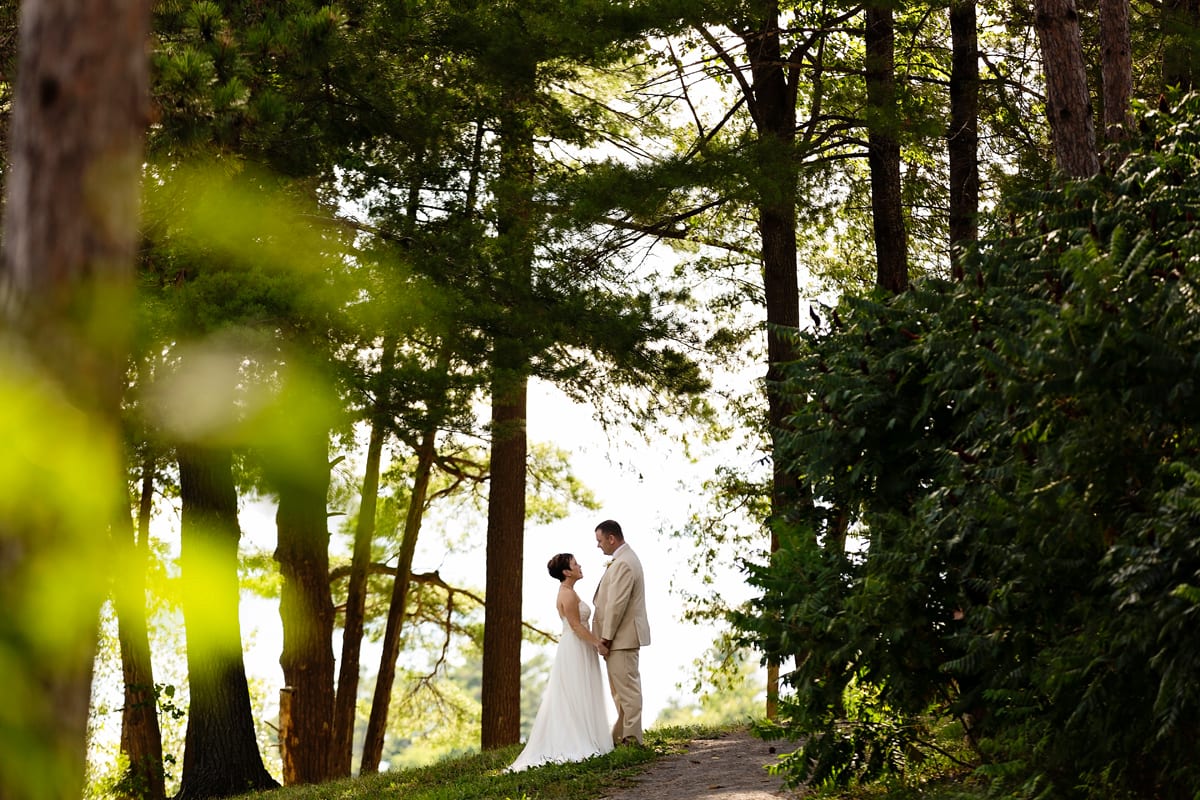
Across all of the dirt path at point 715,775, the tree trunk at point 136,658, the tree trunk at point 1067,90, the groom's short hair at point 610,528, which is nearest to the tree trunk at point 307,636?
the tree trunk at point 136,658

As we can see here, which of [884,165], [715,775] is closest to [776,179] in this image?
[884,165]

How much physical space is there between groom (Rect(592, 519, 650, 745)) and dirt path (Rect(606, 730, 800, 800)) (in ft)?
2.19

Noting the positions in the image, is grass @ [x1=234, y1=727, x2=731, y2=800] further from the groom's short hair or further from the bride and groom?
the groom's short hair

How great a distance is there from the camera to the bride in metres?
11.2

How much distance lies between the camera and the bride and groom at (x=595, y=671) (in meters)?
11.2

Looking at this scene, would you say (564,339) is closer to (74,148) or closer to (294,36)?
(294,36)

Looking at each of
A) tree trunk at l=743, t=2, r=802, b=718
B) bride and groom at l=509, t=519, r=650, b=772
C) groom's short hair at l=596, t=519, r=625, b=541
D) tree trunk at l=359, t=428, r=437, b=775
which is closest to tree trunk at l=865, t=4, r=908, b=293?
tree trunk at l=743, t=2, r=802, b=718

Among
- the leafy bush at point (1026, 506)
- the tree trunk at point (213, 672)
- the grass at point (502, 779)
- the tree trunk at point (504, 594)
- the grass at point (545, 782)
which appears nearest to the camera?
the leafy bush at point (1026, 506)

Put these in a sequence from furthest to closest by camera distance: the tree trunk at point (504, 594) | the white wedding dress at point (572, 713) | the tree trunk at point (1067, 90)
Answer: the tree trunk at point (504, 594), the white wedding dress at point (572, 713), the tree trunk at point (1067, 90)

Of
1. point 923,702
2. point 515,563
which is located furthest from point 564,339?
point 923,702

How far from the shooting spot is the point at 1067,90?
9867 millimetres

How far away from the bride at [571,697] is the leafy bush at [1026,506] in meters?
3.91

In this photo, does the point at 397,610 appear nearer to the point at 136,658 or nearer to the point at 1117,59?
the point at 136,658

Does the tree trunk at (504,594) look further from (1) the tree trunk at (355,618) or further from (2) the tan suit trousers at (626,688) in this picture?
(2) the tan suit trousers at (626,688)
